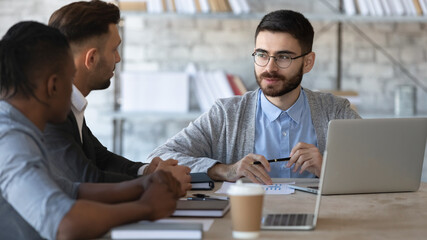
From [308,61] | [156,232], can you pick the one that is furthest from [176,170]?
[308,61]

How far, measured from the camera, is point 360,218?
1.63 meters

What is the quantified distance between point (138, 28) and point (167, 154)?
205 centimetres

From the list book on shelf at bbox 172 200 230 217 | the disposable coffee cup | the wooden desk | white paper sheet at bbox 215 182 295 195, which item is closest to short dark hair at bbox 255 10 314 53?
white paper sheet at bbox 215 182 295 195

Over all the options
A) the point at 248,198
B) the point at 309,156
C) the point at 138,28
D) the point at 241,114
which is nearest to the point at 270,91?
the point at 241,114

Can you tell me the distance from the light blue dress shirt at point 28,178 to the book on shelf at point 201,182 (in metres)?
0.74

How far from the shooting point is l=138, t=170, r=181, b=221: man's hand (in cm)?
142

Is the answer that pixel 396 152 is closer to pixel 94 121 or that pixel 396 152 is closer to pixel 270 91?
pixel 270 91

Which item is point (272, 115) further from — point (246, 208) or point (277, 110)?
point (246, 208)

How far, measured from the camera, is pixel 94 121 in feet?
14.3

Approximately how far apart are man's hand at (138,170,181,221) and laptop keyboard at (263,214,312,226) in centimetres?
22

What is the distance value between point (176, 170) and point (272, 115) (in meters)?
0.66

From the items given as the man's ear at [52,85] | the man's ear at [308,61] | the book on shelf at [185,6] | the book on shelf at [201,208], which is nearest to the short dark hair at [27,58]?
the man's ear at [52,85]

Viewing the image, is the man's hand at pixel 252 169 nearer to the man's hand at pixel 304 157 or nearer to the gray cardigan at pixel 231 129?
the man's hand at pixel 304 157

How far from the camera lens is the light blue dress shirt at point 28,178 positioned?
1298 millimetres
